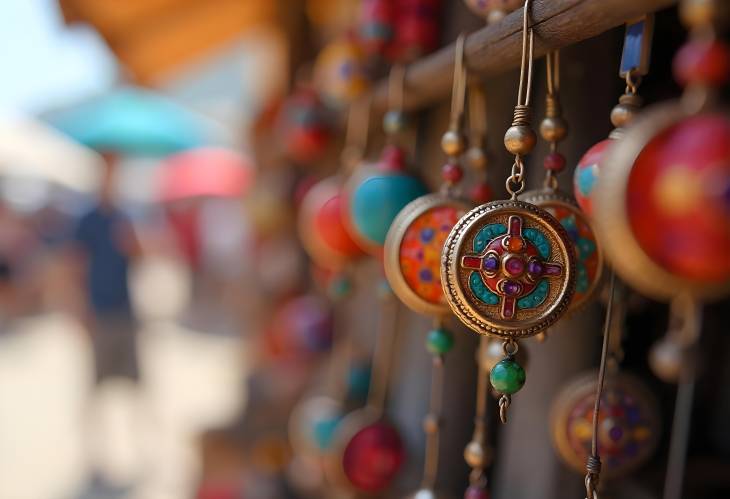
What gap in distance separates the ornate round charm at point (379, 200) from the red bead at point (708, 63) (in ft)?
1.66

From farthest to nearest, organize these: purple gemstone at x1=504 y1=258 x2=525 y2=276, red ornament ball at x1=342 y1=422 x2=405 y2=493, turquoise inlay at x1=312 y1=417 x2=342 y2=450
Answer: turquoise inlay at x1=312 y1=417 x2=342 y2=450 < red ornament ball at x1=342 y1=422 x2=405 y2=493 < purple gemstone at x1=504 y1=258 x2=525 y2=276

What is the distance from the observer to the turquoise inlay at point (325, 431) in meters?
1.31

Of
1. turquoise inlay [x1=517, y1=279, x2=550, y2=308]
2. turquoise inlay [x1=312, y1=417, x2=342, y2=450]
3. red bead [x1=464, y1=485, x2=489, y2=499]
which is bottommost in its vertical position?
turquoise inlay [x1=312, y1=417, x2=342, y2=450]

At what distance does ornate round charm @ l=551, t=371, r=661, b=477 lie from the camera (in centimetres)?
78

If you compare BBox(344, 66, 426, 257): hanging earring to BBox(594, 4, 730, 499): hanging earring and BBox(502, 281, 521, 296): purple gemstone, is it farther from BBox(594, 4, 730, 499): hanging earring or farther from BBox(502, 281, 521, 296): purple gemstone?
BBox(594, 4, 730, 499): hanging earring

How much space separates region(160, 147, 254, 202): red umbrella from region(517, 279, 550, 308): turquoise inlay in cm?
393

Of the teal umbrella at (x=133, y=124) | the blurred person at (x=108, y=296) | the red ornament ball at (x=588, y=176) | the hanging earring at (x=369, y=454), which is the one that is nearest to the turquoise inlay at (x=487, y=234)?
the red ornament ball at (x=588, y=176)

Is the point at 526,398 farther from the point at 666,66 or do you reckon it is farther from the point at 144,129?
the point at 144,129

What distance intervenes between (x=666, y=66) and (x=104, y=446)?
2905mm

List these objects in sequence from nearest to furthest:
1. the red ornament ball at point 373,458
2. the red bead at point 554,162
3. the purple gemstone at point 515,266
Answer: the purple gemstone at point 515,266
the red bead at point 554,162
the red ornament ball at point 373,458

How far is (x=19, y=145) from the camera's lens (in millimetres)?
4816

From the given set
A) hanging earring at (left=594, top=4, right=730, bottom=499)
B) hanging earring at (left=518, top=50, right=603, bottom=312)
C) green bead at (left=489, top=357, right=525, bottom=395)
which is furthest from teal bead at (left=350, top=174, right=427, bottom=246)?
hanging earring at (left=594, top=4, right=730, bottom=499)

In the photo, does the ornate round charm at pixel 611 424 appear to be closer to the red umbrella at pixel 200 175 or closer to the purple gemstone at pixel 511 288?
the purple gemstone at pixel 511 288

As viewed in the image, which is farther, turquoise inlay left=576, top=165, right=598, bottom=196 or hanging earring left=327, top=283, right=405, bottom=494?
hanging earring left=327, top=283, right=405, bottom=494
